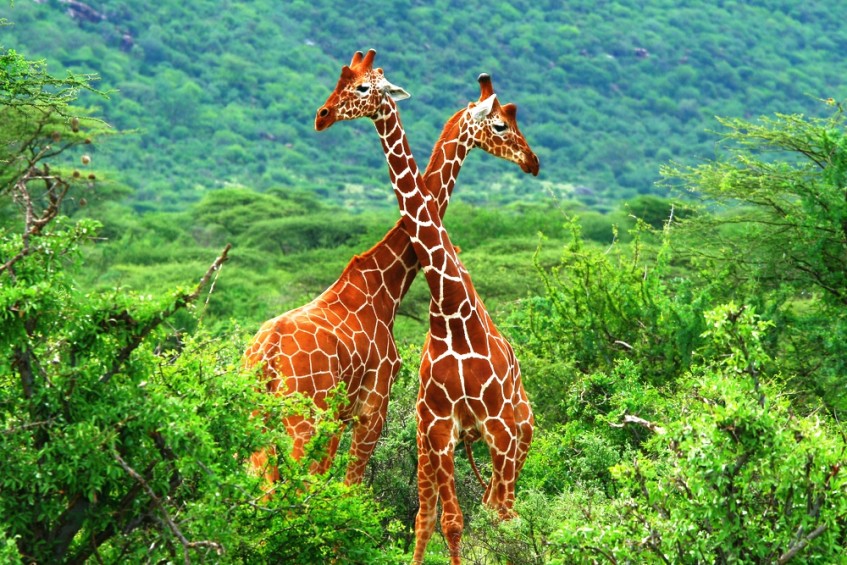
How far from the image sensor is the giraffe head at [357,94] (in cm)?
876

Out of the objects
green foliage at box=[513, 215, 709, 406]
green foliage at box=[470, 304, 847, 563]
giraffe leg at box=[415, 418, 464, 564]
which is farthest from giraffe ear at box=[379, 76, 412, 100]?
green foliage at box=[513, 215, 709, 406]

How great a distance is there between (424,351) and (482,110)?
1.55 m

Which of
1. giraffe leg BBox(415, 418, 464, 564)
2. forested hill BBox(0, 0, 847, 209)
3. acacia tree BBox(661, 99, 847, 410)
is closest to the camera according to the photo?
giraffe leg BBox(415, 418, 464, 564)

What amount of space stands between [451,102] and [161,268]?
43.6m

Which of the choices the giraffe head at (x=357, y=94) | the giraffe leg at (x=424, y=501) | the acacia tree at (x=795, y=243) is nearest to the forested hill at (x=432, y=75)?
the acacia tree at (x=795, y=243)

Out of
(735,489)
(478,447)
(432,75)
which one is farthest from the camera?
(432,75)

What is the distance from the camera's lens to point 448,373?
867cm

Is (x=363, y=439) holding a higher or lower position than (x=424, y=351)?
lower

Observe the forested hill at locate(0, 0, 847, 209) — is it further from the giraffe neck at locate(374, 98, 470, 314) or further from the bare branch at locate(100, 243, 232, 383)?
the bare branch at locate(100, 243, 232, 383)

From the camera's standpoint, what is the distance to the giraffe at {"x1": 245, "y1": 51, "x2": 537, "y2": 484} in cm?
884

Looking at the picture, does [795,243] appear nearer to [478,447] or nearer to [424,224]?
[478,447]

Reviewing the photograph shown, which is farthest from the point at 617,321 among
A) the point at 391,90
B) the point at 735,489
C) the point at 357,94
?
the point at 735,489

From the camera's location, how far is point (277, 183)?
7138 cm

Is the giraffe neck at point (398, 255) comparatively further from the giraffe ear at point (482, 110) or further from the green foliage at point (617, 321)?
the green foliage at point (617, 321)
